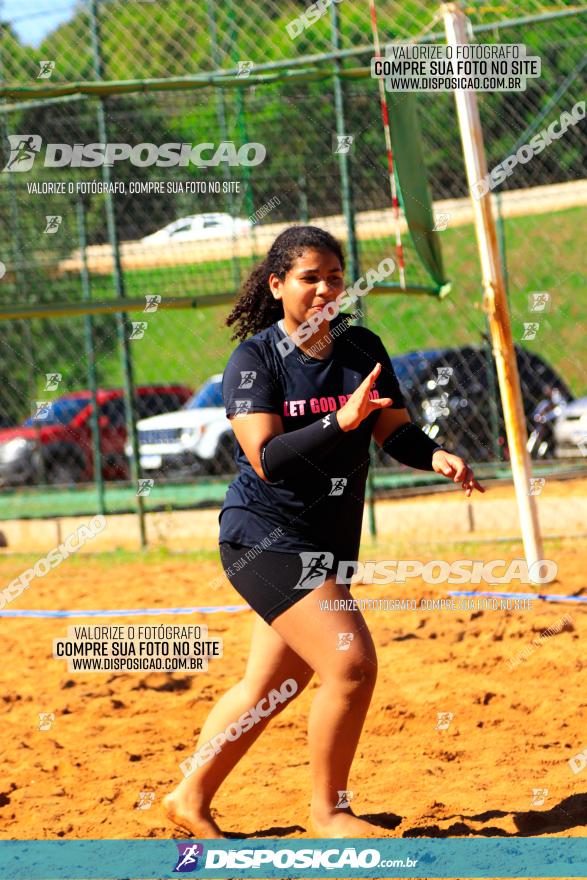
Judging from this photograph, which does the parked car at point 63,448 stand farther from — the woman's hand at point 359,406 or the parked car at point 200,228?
the woman's hand at point 359,406

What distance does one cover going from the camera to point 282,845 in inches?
140

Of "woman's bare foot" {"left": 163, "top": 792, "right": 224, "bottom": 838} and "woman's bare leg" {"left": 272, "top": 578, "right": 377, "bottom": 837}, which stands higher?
"woman's bare leg" {"left": 272, "top": 578, "right": 377, "bottom": 837}

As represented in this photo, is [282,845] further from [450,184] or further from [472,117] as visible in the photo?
[450,184]

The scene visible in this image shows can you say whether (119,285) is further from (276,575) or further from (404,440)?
(276,575)

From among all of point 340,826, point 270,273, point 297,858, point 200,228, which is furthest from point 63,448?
point 297,858

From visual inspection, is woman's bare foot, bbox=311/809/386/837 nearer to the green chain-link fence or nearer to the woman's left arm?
the woman's left arm

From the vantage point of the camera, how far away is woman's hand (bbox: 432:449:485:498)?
3.78 metres

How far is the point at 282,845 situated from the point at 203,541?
720 centimetres

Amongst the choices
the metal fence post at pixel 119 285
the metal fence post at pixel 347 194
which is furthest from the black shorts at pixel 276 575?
the metal fence post at pixel 119 285

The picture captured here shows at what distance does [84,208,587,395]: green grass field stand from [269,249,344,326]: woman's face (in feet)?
34.6

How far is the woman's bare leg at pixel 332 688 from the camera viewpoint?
3672 mm

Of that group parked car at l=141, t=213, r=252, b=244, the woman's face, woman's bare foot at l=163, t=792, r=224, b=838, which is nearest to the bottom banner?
woman's bare foot at l=163, t=792, r=224, b=838

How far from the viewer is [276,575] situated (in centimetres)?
380

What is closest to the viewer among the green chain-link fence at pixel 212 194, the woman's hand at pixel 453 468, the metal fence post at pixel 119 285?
the woman's hand at pixel 453 468
